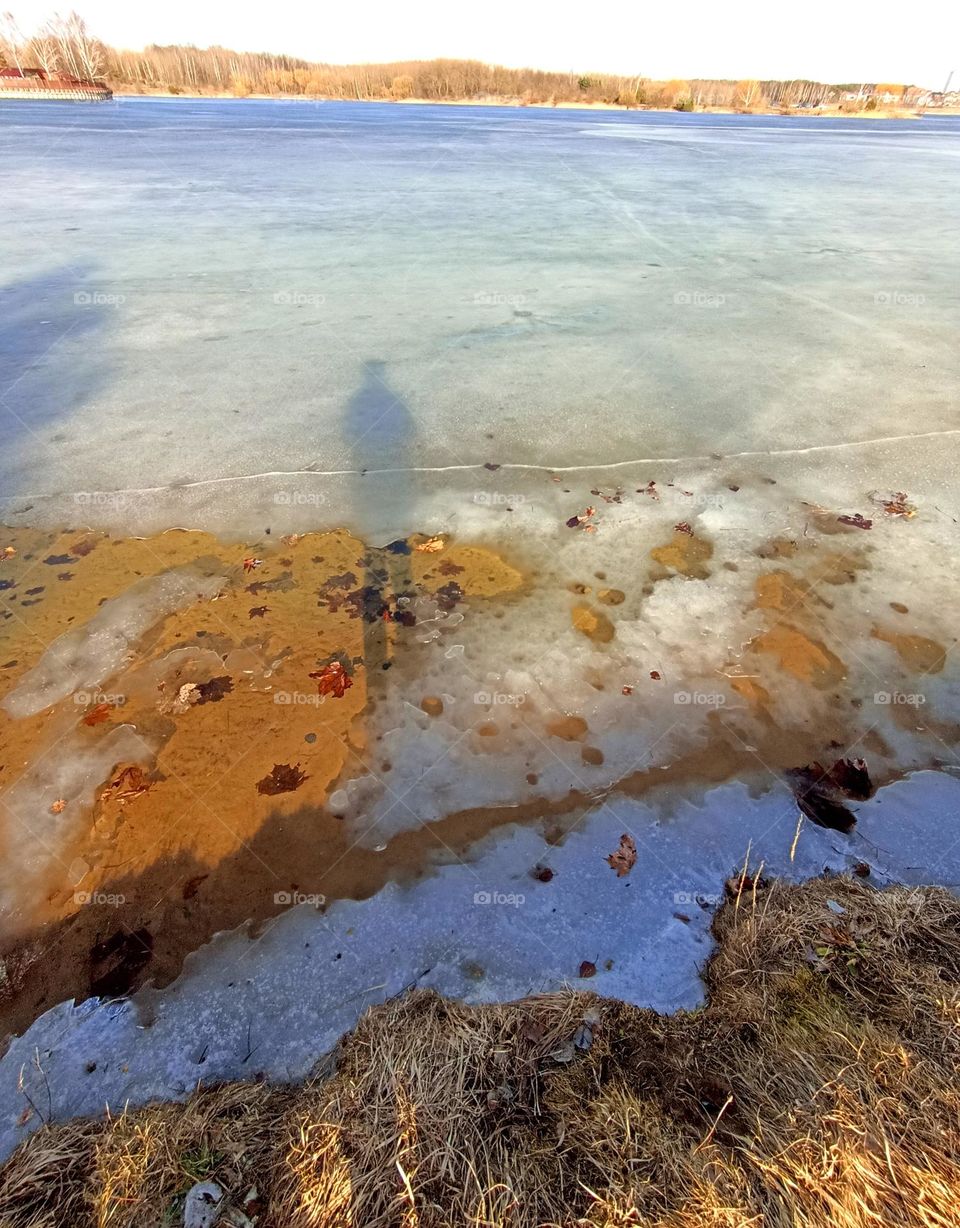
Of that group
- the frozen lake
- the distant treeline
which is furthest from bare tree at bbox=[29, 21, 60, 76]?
Answer: the frozen lake

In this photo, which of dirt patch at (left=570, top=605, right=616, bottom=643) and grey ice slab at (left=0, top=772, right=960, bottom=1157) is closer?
grey ice slab at (left=0, top=772, right=960, bottom=1157)

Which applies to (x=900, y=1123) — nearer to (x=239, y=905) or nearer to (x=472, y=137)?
(x=239, y=905)

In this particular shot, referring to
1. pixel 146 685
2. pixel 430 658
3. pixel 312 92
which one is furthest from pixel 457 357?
pixel 312 92

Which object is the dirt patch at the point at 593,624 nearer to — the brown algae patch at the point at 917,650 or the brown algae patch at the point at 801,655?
the brown algae patch at the point at 801,655

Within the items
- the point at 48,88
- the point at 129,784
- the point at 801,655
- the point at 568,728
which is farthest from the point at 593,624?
the point at 48,88

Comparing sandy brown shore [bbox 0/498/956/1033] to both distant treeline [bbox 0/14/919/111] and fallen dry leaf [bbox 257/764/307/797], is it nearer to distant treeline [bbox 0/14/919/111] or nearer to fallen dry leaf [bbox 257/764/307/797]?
fallen dry leaf [bbox 257/764/307/797]

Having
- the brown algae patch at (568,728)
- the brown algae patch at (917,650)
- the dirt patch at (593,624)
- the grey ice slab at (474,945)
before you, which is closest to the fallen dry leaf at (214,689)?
the grey ice slab at (474,945)
